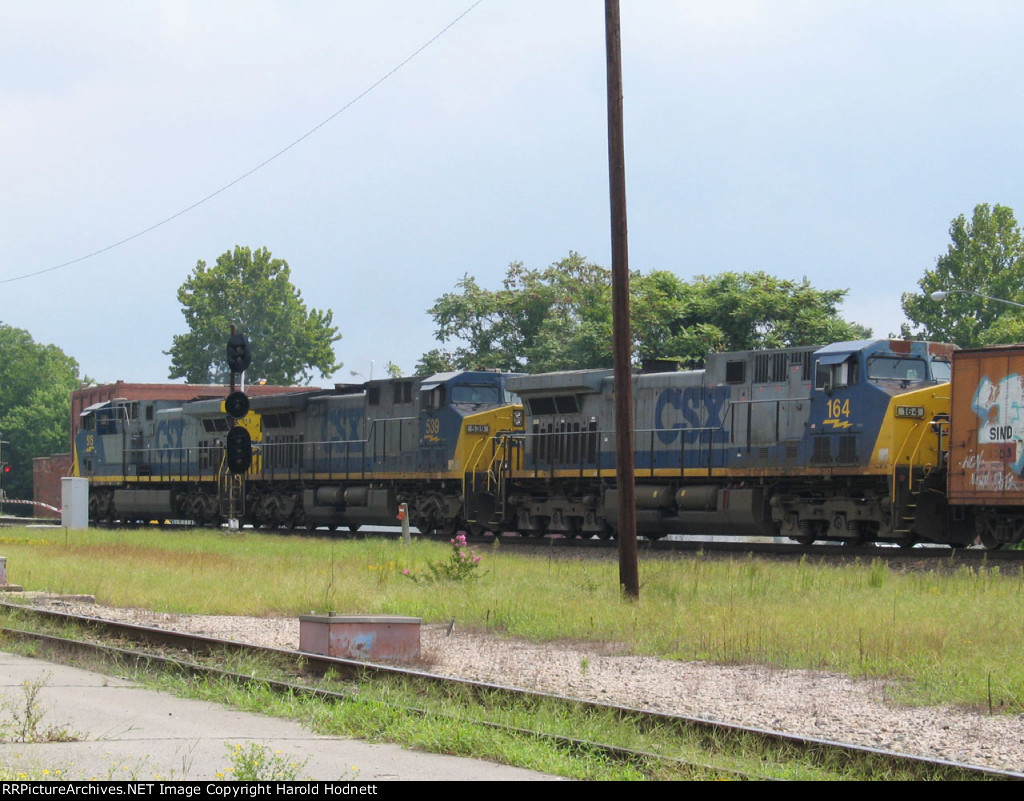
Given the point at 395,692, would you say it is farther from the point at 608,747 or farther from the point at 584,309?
the point at 584,309

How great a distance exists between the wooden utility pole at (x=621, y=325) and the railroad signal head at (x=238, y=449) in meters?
11.0

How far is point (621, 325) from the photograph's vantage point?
631 inches

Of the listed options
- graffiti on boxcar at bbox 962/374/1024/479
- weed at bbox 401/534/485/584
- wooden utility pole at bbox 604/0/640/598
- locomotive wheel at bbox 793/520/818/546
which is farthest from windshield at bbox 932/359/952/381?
weed at bbox 401/534/485/584

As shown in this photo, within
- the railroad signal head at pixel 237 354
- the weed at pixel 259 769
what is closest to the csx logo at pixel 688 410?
the railroad signal head at pixel 237 354

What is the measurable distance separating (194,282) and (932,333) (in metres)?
57.7

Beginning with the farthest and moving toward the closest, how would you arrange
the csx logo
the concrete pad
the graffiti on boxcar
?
the csx logo → the graffiti on boxcar → the concrete pad

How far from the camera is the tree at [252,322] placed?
99.9 meters

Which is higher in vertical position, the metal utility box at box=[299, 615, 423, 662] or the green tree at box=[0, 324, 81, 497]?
the green tree at box=[0, 324, 81, 497]

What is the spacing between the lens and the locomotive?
20812 mm

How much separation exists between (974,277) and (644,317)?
28.6 metres

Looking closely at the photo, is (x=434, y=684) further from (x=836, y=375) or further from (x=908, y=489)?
(x=836, y=375)

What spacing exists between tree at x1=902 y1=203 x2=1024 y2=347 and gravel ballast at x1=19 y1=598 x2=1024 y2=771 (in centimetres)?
6379

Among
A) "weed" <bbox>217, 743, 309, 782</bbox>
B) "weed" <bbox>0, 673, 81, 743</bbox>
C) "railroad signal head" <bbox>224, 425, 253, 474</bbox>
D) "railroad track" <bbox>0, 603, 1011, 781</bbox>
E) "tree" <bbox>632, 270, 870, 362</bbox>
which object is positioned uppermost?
"tree" <bbox>632, 270, 870, 362</bbox>

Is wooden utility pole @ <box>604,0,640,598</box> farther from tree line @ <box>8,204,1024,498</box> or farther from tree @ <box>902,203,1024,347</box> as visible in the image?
tree @ <box>902,203,1024,347</box>
